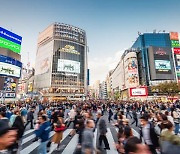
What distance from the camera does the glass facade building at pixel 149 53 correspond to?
75688 mm

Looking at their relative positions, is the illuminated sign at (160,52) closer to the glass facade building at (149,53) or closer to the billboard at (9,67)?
the glass facade building at (149,53)

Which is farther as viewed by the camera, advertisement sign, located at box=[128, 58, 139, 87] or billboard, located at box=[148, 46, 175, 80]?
billboard, located at box=[148, 46, 175, 80]

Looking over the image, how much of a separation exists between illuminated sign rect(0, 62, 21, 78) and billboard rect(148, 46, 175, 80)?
62.7 m

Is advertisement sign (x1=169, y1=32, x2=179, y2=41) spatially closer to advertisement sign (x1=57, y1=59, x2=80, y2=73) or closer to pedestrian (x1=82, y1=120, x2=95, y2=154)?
advertisement sign (x1=57, y1=59, x2=80, y2=73)

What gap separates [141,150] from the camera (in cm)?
231

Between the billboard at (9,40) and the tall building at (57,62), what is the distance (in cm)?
3995

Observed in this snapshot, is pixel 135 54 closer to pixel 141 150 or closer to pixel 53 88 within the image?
pixel 53 88

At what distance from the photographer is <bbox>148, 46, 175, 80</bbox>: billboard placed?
75188 millimetres

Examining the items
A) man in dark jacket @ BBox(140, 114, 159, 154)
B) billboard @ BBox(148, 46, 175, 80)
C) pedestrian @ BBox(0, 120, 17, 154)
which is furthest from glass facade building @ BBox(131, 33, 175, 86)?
pedestrian @ BBox(0, 120, 17, 154)

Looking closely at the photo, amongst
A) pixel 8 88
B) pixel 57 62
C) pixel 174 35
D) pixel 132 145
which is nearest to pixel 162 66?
pixel 174 35

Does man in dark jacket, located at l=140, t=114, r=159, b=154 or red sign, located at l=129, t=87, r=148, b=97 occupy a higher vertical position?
red sign, located at l=129, t=87, r=148, b=97

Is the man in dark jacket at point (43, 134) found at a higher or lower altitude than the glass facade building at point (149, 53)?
lower

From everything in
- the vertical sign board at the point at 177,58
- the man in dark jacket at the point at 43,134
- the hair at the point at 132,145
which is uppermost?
the vertical sign board at the point at 177,58

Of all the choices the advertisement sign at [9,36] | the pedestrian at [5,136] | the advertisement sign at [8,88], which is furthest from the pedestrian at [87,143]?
the advertisement sign at [9,36]
